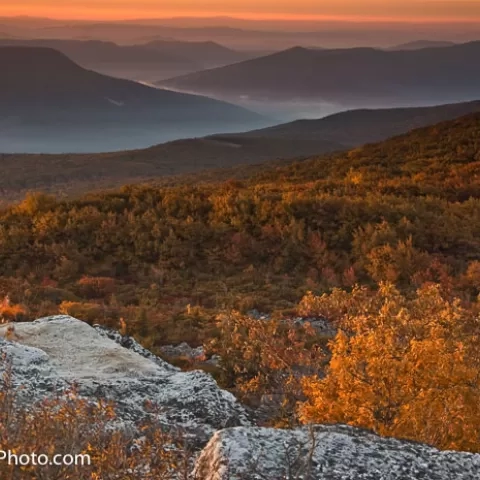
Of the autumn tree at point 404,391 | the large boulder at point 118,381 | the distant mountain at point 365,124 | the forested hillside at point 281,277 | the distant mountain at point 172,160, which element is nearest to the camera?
the autumn tree at point 404,391

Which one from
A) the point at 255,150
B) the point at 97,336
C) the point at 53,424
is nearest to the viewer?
the point at 53,424

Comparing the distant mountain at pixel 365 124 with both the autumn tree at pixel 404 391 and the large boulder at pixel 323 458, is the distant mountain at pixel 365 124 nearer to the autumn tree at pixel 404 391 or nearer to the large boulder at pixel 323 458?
the autumn tree at pixel 404 391

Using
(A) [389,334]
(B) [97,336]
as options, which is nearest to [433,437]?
(A) [389,334]

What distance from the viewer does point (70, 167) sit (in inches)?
3733

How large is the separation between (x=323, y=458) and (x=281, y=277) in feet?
38.5

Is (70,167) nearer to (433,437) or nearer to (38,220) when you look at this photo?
(38,220)

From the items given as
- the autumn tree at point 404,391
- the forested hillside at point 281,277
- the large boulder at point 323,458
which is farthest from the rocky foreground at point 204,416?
the forested hillside at point 281,277

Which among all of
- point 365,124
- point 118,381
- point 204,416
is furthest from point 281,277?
point 365,124

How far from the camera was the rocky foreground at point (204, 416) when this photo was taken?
422 cm

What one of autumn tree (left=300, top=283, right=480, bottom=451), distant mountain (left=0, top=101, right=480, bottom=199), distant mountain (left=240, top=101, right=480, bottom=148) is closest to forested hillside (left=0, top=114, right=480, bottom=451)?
autumn tree (left=300, top=283, right=480, bottom=451)

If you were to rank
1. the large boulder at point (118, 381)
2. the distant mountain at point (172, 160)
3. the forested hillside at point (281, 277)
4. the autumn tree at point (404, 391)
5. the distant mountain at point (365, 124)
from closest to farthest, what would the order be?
the autumn tree at point (404, 391)
the forested hillside at point (281, 277)
the large boulder at point (118, 381)
the distant mountain at point (172, 160)
the distant mountain at point (365, 124)

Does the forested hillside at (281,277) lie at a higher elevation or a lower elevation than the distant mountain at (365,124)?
lower

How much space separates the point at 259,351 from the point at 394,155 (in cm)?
3160

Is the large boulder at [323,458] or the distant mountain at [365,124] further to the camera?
the distant mountain at [365,124]
